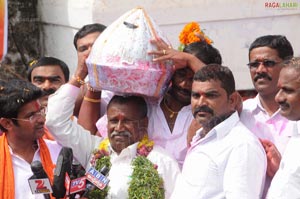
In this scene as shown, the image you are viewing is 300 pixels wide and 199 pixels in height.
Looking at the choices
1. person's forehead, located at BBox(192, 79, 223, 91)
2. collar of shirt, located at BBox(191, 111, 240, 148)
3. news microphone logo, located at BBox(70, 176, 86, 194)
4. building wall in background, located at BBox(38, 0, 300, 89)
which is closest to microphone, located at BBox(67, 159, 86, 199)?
news microphone logo, located at BBox(70, 176, 86, 194)

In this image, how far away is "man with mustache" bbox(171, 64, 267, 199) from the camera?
148 inches

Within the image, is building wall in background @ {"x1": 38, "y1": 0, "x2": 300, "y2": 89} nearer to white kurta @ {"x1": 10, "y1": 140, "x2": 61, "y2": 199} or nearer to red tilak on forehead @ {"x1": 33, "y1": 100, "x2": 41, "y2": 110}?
red tilak on forehead @ {"x1": 33, "y1": 100, "x2": 41, "y2": 110}

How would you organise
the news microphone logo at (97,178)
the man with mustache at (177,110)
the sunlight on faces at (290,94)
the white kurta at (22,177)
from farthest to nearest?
the man with mustache at (177,110) < the white kurta at (22,177) < the news microphone logo at (97,178) < the sunlight on faces at (290,94)

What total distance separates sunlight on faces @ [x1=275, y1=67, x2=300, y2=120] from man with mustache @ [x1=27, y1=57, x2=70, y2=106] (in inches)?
76.0

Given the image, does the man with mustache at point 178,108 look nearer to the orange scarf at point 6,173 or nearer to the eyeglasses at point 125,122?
the eyeglasses at point 125,122

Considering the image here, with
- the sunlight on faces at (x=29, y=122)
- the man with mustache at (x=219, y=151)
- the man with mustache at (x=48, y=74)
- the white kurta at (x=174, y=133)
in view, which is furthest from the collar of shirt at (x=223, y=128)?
the man with mustache at (x=48, y=74)

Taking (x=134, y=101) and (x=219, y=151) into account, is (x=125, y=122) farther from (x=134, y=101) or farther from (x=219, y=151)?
(x=219, y=151)

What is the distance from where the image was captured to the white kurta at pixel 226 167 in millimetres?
3742

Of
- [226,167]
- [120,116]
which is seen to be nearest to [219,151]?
[226,167]

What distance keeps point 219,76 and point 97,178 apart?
2.94ft

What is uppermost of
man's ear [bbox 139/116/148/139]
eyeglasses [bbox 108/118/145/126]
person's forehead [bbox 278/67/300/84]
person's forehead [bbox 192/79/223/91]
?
person's forehead [bbox 278/67/300/84]

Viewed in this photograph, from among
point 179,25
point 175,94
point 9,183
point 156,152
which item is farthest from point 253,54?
point 179,25

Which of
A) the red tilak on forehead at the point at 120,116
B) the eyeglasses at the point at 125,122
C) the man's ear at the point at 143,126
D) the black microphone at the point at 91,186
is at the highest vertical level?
the red tilak on forehead at the point at 120,116

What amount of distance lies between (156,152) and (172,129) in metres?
0.25
